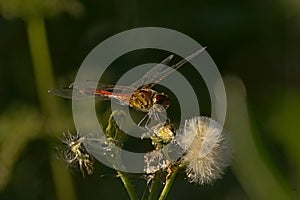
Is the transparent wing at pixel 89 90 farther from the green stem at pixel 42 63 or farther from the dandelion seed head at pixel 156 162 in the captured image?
the green stem at pixel 42 63

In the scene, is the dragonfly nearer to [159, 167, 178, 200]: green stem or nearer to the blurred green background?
[159, 167, 178, 200]: green stem

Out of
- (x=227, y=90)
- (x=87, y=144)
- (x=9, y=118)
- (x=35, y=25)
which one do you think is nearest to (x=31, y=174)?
(x=9, y=118)

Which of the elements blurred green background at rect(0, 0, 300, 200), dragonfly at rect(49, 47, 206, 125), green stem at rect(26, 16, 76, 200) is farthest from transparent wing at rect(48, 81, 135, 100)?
green stem at rect(26, 16, 76, 200)

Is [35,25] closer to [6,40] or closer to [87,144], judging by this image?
[6,40]

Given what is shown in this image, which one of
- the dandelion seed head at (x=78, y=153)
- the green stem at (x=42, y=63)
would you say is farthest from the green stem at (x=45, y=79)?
the dandelion seed head at (x=78, y=153)

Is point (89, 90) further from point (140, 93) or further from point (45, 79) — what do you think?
point (45, 79)

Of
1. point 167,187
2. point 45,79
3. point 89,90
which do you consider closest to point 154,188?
point 167,187

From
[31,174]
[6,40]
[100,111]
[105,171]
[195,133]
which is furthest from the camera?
[6,40]
